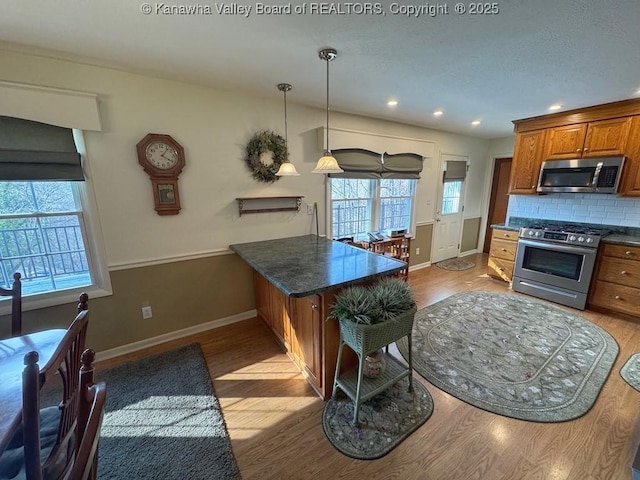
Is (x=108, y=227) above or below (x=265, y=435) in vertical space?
above

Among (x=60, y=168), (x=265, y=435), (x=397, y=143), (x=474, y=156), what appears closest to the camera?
(x=265, y=435)

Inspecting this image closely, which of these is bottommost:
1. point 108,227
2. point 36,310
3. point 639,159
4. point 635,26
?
point 36,310

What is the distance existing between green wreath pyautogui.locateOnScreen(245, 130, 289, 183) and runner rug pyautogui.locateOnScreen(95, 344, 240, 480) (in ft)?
6.20

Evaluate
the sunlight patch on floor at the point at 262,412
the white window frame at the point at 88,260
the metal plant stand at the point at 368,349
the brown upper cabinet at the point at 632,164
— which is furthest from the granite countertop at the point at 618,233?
the white window frame at the point at 88,260

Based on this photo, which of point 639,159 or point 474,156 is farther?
point 474,156

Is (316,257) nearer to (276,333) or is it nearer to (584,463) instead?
(276,333)

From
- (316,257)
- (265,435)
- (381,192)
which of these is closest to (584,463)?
(265,435)

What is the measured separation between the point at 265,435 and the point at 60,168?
7.74ft

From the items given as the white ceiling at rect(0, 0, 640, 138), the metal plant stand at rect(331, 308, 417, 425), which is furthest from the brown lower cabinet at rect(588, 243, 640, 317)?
the metal plant stand at rect(331, 308, 417, 425)

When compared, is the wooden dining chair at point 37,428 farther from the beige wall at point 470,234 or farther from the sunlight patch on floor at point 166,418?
the beige wall at point 470,234

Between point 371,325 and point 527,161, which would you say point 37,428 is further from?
point 527,161

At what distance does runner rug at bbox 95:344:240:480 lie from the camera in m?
1.44

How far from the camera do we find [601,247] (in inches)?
119

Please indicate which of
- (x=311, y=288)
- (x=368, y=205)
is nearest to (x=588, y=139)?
(x=368, y=205)
